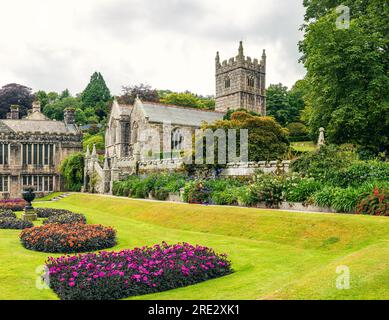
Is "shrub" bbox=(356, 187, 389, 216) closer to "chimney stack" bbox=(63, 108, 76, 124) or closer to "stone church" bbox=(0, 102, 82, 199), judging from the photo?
"stone church" bbox=(0, 102, 82, 199)

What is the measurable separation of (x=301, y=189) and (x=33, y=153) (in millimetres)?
34456

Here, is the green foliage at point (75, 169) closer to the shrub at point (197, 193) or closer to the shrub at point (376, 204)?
the shrub at point (197, 193)

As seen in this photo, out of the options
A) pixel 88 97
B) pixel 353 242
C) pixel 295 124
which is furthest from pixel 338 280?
pixel 88 97

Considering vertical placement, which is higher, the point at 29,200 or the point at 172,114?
the point at 172,114

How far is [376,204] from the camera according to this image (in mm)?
→ 15250

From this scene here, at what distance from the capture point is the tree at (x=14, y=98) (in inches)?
Answer: 3349

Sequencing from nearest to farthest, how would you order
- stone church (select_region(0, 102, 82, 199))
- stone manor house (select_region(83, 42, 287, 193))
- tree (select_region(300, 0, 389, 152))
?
tree (select_region(300, 0, 389, 152)) < stone manor house (select_region(83, 42, 287, 193)) < stone church (select_region(0, 102, 82, 199))

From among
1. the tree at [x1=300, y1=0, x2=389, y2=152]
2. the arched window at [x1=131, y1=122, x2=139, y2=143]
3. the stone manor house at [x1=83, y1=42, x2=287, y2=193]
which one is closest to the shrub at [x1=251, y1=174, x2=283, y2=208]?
the stone manor house at [x1=83, y1=42, x2=287, y2=193]

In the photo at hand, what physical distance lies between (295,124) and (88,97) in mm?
57083

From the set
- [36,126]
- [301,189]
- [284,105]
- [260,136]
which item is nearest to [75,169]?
[36,126]

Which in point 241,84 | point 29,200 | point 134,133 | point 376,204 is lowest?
point 29,200

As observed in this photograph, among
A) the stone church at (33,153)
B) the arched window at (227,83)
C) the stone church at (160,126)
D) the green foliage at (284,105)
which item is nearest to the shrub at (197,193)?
the stone church at (160,126)

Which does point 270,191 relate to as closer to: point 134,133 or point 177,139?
point 177,139

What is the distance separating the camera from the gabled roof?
50.8 meters
